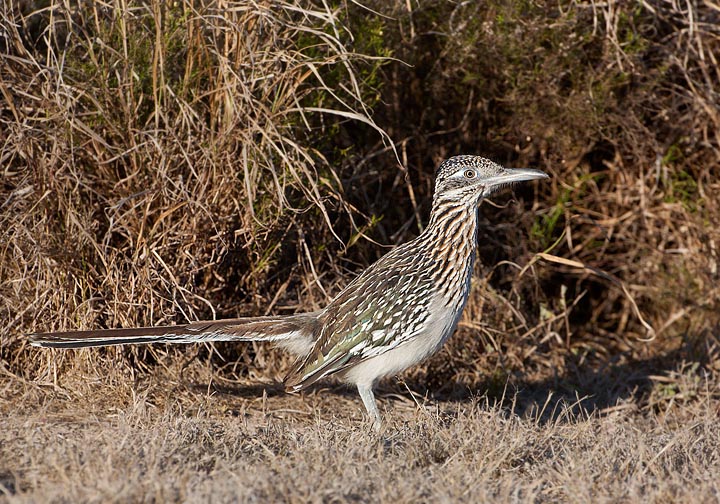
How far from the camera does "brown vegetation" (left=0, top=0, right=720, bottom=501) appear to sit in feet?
12.6

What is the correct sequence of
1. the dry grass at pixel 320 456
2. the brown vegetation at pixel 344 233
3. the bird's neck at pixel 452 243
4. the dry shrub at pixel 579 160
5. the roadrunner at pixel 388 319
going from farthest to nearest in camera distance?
the dry shrub at pixel 579 160 < the bird's neck at pixel 452 243 < the roadrunner at pixel 388 319 < the brown vegetation at pixel 344 233 < the dry grass at pixel 320 456

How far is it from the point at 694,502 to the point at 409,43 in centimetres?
376

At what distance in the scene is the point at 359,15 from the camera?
5977mm

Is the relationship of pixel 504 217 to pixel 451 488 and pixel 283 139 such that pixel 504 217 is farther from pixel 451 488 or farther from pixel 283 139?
pixel 451 488

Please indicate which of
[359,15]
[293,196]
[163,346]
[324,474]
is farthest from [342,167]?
[324,474]

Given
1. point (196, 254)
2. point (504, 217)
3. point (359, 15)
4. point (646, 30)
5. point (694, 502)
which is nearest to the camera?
point (694, 502)

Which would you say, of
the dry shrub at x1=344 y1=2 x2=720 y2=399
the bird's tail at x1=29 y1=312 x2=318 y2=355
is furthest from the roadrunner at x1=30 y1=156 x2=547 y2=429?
the dry shrub at x1=344 y1=2 x2=720 y2=399

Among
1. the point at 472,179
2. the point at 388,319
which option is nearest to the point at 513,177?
the point at 472,179

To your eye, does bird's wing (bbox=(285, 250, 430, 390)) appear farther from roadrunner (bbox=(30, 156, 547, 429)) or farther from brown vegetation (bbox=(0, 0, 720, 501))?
brown vegetation (bbox=(0, 0, 720, 501))

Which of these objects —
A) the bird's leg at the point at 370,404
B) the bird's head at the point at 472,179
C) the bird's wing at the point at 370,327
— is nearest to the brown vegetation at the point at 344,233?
the bird's leg at the point at 370,404

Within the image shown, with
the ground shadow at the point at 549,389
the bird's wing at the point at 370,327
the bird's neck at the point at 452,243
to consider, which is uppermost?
the bird's neck at the point at 452,243

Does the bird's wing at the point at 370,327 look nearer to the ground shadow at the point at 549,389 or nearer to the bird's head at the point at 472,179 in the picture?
the bird's head at the point at 472,179

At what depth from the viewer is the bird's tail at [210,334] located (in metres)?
4.56

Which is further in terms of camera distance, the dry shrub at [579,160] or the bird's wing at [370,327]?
the dry shrub at [579,160]
